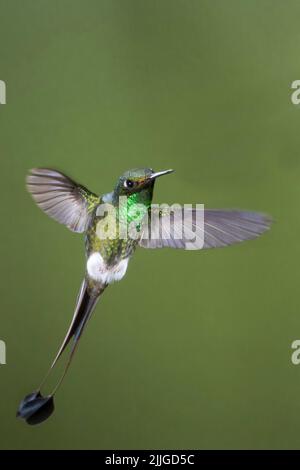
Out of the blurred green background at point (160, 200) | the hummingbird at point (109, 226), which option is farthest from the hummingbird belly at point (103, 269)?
the blurred green background at point (160, 200)

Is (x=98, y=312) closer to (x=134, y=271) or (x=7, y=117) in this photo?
(x=134, y=271)

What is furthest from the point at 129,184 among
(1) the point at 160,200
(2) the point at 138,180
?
(1) the point at 160,200

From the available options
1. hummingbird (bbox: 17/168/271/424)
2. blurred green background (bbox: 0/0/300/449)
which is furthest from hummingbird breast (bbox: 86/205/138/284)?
blurred green background (bbox: 0/0/300/449)

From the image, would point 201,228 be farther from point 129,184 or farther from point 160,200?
point 160,200

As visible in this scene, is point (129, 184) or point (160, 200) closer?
point (129, 184)

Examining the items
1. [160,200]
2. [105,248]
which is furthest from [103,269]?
[160,200]

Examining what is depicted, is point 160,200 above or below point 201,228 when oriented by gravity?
above

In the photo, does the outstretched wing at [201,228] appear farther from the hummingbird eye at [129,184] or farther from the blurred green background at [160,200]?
the blurred green background at [160,200]
